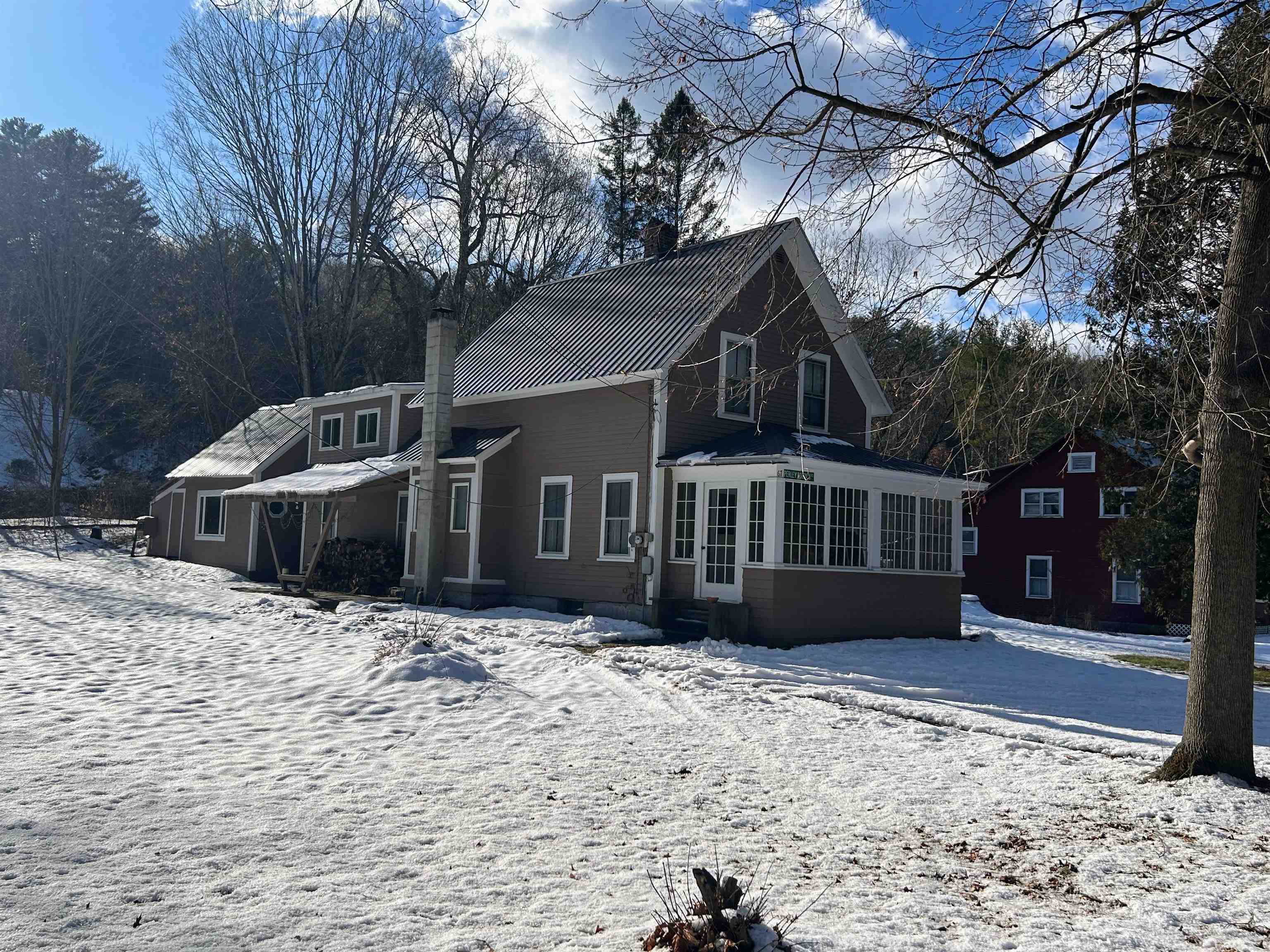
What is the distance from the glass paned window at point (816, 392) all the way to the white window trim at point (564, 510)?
460 cm

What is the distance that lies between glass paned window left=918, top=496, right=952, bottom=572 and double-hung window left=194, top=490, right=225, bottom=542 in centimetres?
1790

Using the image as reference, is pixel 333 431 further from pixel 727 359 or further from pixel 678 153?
pixel 678 153

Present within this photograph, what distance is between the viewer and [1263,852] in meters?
5.38

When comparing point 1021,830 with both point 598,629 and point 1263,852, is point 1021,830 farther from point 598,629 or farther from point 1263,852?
point 598,629

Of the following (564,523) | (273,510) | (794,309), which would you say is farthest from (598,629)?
(273,510)

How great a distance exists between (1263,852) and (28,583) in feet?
63.6

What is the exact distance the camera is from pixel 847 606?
52.7 ft

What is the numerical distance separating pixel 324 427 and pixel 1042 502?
2079 centimetres

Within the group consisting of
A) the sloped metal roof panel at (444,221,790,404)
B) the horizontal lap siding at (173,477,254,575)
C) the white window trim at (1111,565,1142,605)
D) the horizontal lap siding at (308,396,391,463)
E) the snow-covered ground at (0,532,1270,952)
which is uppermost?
the sloped metal roof panel at (444,221,790,404)

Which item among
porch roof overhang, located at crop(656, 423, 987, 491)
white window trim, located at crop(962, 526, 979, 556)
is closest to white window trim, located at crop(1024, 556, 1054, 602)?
white window trim, located at crop(962, 526, 979, 556)

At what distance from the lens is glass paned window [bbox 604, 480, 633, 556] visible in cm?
1680

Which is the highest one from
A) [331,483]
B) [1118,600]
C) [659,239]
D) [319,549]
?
[659,239]

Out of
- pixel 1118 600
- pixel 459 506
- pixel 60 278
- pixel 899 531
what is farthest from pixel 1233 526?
pixel 60 278

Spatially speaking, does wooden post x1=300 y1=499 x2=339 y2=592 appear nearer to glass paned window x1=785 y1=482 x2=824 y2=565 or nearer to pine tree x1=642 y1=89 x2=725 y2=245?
glass paned window x1=785 y1=482 x2=824 y2=565
